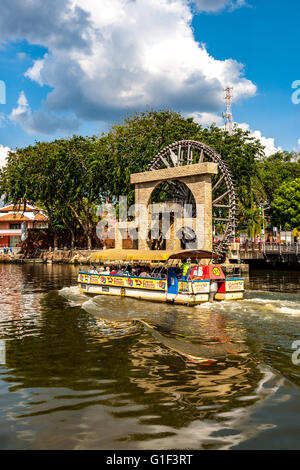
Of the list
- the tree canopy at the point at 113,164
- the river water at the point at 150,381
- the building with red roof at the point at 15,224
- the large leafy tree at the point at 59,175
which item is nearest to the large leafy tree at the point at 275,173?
the tree canopy at the point at 113,164

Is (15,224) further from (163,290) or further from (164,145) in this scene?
(163,290)

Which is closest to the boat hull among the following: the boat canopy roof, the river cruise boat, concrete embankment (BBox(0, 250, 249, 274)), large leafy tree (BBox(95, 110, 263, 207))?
the river cruise boat

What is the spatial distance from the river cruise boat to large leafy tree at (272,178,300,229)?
3767 centimetres

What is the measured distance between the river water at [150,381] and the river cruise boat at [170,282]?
8.10ft

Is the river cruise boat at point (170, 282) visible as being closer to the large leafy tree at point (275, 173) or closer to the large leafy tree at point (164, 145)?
the large leafy tree at point (164, 145)

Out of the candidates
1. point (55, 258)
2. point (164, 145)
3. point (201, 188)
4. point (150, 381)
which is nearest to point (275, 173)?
point (164, 145)

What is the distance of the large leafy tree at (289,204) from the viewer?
56.3 metres

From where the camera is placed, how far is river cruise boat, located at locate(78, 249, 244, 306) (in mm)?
19219

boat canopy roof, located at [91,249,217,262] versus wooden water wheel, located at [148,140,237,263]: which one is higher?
wooden water wheel, located at [148,140,237,263]

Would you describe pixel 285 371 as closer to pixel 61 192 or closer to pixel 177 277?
pixel 177 277

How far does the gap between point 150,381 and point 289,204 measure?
5204 centimetres

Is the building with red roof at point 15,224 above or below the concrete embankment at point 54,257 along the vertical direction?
above

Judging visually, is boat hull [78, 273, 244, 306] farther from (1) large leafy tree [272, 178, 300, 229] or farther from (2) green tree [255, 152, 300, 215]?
(2) green tree [255, 152, 300, 215]

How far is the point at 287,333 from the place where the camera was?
1303 centimetres
